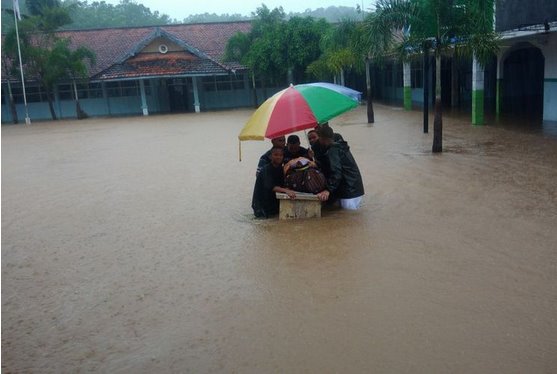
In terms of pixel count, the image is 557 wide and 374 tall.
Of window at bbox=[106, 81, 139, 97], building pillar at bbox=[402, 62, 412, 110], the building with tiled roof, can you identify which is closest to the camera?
building pillar at bbox=[402, 62, 412, 110]

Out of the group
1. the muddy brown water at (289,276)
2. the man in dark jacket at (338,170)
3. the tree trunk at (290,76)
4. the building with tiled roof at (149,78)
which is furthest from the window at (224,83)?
the man in dark jacket at (338,170)

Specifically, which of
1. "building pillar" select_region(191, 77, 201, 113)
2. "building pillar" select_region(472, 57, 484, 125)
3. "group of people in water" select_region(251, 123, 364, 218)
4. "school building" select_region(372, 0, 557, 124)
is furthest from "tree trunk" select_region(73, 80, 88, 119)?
"group of people in water" select_region(251, 123, 364, 218)

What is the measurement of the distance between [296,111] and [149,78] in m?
25.5

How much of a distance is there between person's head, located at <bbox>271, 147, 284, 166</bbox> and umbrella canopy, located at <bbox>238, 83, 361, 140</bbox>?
17.4 inches

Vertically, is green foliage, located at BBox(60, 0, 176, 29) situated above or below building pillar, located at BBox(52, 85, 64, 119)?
above

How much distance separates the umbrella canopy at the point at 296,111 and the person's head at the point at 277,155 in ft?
1.45

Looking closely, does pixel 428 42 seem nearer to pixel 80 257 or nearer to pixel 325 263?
pixel 325 263

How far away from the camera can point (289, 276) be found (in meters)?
5.34

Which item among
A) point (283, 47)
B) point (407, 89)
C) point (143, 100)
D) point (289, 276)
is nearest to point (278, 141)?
point (289, 276)

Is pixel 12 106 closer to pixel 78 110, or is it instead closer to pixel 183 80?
pixel 78 110

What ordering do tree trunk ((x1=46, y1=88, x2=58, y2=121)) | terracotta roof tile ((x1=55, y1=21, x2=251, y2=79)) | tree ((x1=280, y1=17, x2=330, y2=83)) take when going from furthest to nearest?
terracotta roof tile ((x1=55, y1=21, x2=251, y2=79)) → tree trunk ((x1=46, y1=88, x2=58, y2=121)) → tree ((x1=280, y1=17, x2=330, y2=83))

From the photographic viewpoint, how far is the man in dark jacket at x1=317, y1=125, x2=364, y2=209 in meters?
6.89

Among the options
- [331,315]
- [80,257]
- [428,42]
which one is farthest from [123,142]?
[331,315]

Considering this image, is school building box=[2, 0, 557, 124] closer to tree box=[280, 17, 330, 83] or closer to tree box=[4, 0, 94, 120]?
tree box=[4, 0, 94, 120]
